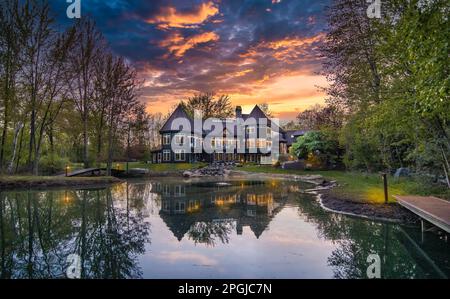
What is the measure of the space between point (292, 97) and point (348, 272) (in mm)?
25408

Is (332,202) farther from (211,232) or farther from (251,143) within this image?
(251,143)

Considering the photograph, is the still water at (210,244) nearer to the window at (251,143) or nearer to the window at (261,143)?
the window at (251,143)

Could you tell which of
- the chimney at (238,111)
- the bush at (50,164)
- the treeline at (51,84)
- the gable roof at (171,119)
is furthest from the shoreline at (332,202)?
the chimney at (238,111)

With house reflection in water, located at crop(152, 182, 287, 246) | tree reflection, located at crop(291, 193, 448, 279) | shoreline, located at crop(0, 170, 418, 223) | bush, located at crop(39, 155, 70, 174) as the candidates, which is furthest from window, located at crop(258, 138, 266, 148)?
Result: tree reflection, located at crop(291, 193, 448, 279)

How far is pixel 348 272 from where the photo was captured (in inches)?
204

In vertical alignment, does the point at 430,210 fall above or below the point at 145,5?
below

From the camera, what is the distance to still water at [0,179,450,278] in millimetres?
5273

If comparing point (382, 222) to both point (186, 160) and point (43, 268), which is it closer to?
point (43, 268)

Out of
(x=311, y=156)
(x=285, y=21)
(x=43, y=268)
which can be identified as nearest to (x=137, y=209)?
(x=43, y=268)

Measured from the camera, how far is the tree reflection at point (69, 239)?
17.5 feet

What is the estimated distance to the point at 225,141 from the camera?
51.3 m

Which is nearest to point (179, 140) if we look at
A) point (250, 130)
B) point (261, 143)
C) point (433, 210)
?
point (250, 130)

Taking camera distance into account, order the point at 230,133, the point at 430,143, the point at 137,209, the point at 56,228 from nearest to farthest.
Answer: the point at 56,228 → the point at 430,143 → the point at 137,209 → the point at 230,133

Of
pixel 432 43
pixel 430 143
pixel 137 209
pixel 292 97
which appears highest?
pixel 292 97
